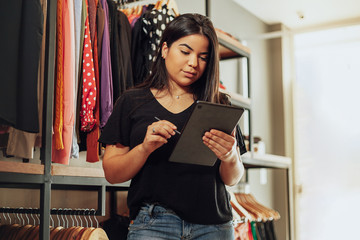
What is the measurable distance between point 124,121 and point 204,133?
22cm

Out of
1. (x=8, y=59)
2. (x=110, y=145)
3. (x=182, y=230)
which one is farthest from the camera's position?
(x=8, y=59)

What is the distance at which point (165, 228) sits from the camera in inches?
49.2

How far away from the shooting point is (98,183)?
232cm

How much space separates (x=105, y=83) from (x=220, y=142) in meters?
1.28

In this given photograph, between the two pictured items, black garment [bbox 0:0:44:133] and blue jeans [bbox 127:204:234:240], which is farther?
black garment [bbox 0:0:44:133]

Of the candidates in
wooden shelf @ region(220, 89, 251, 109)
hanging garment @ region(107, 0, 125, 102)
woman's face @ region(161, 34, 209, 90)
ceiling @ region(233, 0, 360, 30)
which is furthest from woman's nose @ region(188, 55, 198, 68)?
ceiling @ region(233, 0, 360, 30)

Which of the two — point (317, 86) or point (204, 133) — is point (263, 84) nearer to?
point (317, 86)

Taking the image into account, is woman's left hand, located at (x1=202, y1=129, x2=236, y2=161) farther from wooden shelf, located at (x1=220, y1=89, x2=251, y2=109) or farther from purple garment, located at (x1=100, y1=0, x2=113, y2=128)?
wooden shelf, located at (x1=220, y1=89, x2=251, y2=109)

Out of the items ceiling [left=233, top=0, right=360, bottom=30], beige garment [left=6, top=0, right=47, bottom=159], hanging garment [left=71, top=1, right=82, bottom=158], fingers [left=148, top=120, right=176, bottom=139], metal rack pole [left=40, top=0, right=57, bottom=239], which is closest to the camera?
fingers [left=148, top=120, right=176, bottom=139]

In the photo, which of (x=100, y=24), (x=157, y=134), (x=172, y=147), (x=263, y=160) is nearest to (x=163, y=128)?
(x=157, y=134)

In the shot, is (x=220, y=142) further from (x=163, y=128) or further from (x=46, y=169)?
(x=46, y=169)

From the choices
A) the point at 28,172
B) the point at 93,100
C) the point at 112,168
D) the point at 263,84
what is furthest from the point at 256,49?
the point at 112,168

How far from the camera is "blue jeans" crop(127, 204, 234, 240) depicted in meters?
1.25

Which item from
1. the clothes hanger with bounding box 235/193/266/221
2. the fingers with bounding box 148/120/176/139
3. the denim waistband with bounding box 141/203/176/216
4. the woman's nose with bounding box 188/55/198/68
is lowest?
the clothes hanger with bounding box 235/193/266/221
